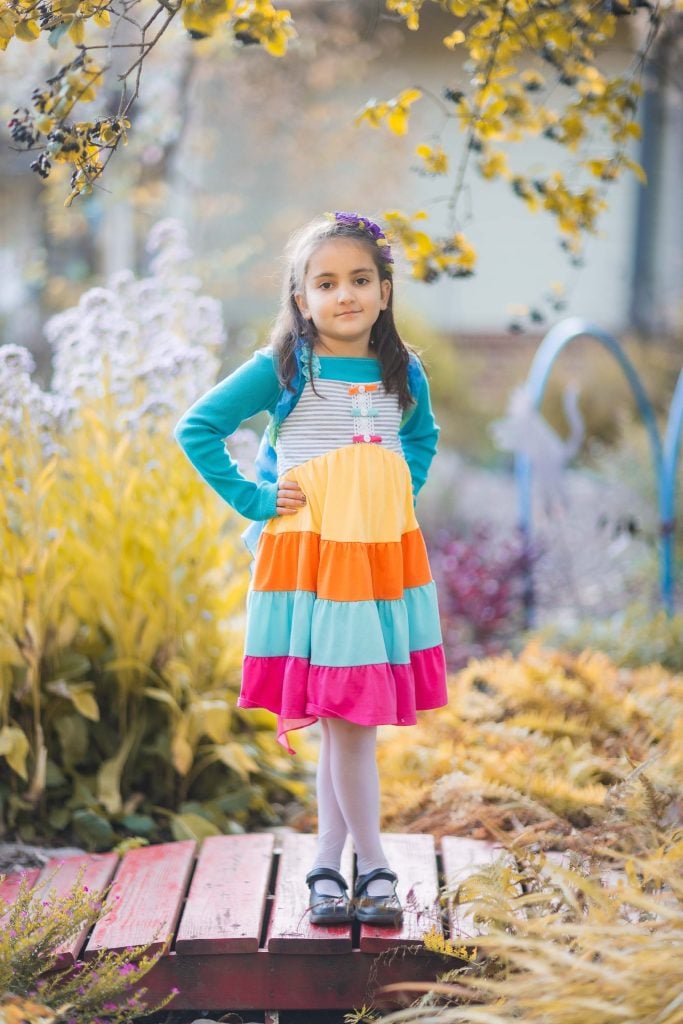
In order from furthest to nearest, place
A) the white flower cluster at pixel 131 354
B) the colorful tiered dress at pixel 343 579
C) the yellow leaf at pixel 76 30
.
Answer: the white flower cluster at pixel 131 354
the colorful tiered dress at pixel 343 579
the yellow leaf at pixel 76 30

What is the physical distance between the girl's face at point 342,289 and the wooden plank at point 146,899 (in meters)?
1.30

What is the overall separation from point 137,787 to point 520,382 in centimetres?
623

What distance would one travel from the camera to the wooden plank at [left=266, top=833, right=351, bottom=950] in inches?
90.2

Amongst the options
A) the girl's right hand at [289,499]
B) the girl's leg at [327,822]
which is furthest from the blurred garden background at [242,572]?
the girl's right hand at [289,499]

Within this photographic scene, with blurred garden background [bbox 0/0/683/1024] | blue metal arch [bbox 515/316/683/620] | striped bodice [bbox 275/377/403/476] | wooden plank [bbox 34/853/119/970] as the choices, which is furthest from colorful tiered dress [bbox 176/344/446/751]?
blue metal arch [bbox 515/316/683/620]

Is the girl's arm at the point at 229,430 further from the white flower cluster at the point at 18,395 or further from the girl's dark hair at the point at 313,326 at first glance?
the white flower cluster at the point at 18,395

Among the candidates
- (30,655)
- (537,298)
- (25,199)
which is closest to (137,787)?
(30,655)

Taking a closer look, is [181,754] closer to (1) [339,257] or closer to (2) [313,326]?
(2) [313,326]

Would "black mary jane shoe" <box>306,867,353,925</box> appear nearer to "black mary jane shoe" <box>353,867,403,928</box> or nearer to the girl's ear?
"black mary jane shoe" <box>353,867,403,928</box>

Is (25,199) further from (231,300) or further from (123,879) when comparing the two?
(123,879)

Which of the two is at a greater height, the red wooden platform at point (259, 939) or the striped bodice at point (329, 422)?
the striped bodice at point (329, 422)

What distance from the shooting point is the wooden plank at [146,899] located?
2.34 m

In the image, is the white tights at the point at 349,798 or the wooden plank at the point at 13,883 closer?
the white tights at the point at 349,798

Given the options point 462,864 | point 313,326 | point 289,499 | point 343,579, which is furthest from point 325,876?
point 313,326
